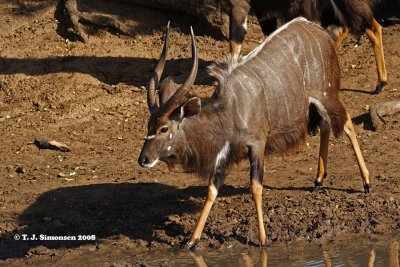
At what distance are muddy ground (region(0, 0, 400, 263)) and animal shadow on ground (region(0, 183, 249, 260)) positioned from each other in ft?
0.04

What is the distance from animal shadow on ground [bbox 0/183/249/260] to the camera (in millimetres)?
7711

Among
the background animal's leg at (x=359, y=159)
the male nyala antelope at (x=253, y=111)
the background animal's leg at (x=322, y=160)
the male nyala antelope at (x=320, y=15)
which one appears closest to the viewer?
the male nyala antelope at (x=253, y=111)

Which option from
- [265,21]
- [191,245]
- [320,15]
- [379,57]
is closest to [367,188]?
[191,245]

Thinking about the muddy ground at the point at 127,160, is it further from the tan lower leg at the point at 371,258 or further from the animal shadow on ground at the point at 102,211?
the tan lower leg at the point at 371,258

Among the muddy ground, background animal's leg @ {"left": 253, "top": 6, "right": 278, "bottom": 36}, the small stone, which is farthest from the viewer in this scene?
background animal's leg @ {"left": 253, "top": 6, "right": 278, "bottom": 36}

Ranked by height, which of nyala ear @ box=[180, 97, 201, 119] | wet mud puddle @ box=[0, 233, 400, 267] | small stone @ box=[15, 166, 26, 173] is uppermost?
nyala ear @ box=[180, 97, 201, 119]

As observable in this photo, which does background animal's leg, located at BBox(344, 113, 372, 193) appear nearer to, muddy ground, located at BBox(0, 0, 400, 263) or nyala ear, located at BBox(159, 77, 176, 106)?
muddy ground, located at BBox(0, 0, 400, 263)

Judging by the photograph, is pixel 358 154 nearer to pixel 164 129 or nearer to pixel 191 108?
pixel 191 108

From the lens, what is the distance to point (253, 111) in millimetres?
7406

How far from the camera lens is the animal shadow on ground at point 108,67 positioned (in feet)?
35.9

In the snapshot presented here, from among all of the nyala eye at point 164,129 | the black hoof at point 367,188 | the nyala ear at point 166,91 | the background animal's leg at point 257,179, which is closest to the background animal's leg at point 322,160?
the black hoof at point 367,188

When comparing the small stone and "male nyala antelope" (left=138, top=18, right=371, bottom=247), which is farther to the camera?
the small stone

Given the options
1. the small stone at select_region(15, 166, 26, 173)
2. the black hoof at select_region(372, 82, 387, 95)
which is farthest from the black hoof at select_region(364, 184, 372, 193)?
the small stone at select_region(15, 166, 26, 173)

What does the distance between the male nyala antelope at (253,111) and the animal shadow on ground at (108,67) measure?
300cm
